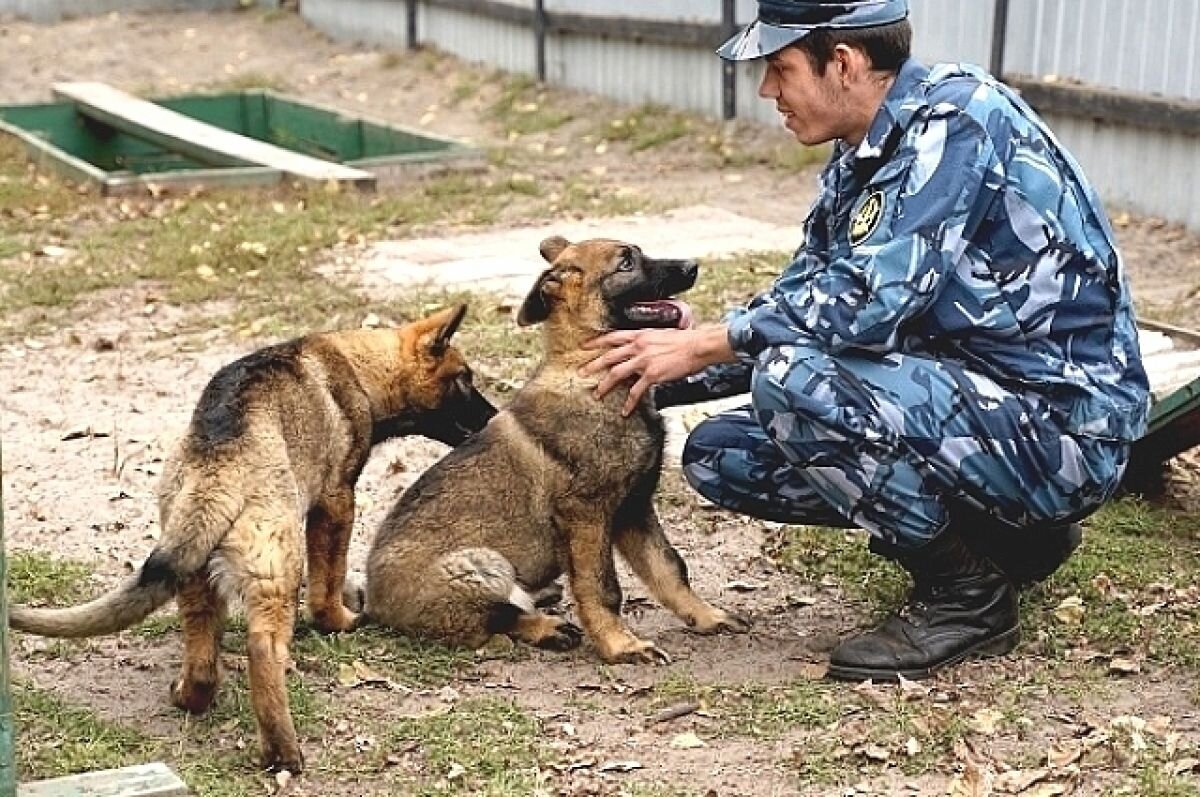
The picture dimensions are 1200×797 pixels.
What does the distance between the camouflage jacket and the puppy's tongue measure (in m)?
0.40

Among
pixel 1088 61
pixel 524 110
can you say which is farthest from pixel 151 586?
pixel 524 110

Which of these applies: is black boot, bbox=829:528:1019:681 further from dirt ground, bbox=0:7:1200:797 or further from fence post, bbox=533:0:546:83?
fence post, bbox=533:0:546:83

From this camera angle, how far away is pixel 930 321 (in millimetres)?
4469

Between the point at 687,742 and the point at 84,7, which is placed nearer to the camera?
the point at 687,742

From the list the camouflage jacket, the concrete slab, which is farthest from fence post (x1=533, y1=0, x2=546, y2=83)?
the camouflage jacket

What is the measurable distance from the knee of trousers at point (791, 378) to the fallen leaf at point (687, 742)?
784mm

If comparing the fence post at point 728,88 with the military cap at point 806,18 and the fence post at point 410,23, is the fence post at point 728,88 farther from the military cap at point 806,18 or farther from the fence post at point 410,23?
the military cap at point 806,18

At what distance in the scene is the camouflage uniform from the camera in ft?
14.1

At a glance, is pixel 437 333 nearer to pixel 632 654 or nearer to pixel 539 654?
pixel 539 654

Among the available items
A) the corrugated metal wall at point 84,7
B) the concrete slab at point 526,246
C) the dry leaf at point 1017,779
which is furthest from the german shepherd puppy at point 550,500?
the corrugated metal wall at point 84,7

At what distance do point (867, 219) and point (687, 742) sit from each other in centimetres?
126

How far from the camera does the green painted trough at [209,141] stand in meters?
11.3

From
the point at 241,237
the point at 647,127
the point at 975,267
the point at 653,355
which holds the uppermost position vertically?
the point at 975,267

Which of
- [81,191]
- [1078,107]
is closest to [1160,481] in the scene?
[1078,107]
